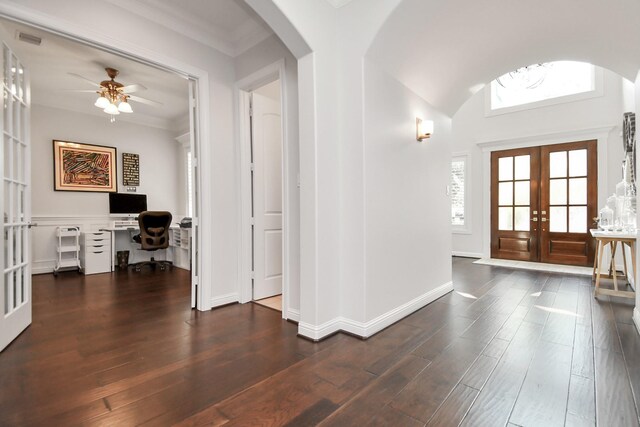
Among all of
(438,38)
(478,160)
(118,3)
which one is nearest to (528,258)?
(478,160)

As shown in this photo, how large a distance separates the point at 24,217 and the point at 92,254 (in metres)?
2.86

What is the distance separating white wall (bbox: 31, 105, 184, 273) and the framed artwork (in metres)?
0.09

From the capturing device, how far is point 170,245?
5953 millimetres

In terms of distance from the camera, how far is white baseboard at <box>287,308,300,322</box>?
9.01ft

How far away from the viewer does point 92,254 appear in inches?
200

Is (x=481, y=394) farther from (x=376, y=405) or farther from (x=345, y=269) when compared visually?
(x=345, y=269)

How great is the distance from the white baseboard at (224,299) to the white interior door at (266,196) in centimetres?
20

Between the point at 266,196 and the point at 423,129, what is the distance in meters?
1.79

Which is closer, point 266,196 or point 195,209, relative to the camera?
point 195,209

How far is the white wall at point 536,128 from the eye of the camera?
16.1 ft

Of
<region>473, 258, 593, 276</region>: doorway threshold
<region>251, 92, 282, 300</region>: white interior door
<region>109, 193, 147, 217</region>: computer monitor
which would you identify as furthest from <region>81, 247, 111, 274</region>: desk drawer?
<region>473, 258, 593, 276</region>: doorway threshold

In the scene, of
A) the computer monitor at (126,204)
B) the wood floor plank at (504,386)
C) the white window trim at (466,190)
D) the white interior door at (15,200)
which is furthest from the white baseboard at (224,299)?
the white window trim at (466,190)

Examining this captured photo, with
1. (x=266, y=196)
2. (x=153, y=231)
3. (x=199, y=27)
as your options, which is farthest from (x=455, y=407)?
(x=153, y=231)

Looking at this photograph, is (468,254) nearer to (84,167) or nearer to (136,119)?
(136,119)
